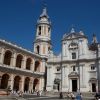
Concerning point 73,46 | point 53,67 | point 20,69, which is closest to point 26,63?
point 20,69

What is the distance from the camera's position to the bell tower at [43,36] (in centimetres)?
6103

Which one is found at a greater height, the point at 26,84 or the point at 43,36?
the point at 43,36

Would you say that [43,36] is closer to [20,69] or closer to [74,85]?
[20,69]

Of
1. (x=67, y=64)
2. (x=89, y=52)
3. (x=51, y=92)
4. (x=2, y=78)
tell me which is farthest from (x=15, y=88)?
(x=89, y=52)

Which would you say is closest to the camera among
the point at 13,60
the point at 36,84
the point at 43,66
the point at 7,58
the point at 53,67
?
the point at 13,60

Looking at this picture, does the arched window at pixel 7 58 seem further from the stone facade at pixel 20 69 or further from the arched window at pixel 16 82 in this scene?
the arched window at pixel 16 82

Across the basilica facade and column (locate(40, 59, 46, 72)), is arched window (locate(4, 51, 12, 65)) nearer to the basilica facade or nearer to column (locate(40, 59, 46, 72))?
the basilica facade

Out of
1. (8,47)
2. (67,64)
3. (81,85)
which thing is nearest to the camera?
(8,47)

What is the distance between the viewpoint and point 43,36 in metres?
62.5

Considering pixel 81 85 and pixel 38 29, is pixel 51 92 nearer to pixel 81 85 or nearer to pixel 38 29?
pixel 81 85

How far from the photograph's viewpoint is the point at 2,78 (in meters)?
47.7

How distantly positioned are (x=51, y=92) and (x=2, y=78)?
12232 mm

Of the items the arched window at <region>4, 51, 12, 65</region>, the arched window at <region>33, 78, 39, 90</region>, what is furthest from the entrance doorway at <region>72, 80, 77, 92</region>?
the arched window at <region>4, 51, 12, 65</region>

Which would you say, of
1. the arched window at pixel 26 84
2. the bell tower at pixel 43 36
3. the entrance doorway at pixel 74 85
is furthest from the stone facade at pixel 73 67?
the arched window at pixel 26 84
